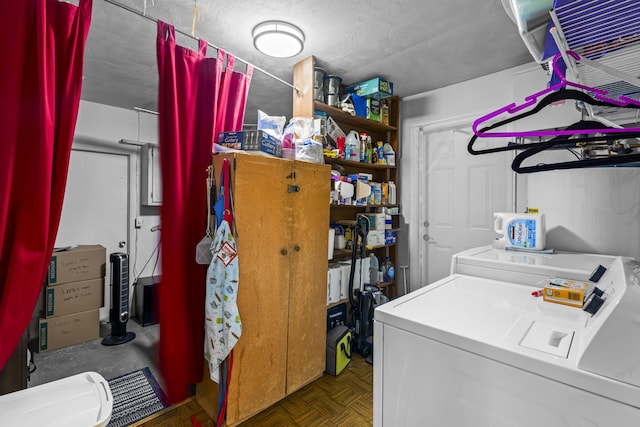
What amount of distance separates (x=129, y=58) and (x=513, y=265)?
288 centimetres

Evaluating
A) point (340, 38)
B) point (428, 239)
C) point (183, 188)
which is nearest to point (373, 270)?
point (428, 239)

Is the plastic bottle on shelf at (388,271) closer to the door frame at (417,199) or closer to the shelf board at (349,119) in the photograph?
the door frame at (417,199)

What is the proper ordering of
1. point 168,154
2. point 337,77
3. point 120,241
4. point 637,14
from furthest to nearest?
point 120,241 < point 337,77 < point 168,154 < point 637,14

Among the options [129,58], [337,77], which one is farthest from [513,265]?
[129,58]

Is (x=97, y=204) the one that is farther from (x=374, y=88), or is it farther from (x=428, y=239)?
(x=428, y=239)

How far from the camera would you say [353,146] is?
2.64 meters

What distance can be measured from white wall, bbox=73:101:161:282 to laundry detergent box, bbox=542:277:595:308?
351cm

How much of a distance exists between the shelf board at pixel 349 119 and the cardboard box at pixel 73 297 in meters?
2.70

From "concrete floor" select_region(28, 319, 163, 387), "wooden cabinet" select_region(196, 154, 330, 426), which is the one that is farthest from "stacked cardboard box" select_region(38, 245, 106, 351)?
"wooden cabinet" select_region(196, 154, 330, 426)

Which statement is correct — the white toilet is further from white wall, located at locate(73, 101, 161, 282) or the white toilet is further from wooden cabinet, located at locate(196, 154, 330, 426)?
white wall, located at locate(73, 101, 161, 282)

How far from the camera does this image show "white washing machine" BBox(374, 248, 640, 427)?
0.58m

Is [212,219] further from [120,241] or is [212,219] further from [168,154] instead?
[120,241]

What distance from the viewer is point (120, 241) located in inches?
129

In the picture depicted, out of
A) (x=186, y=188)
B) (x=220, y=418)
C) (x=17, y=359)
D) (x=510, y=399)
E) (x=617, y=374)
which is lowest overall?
(x=220, y=418)
